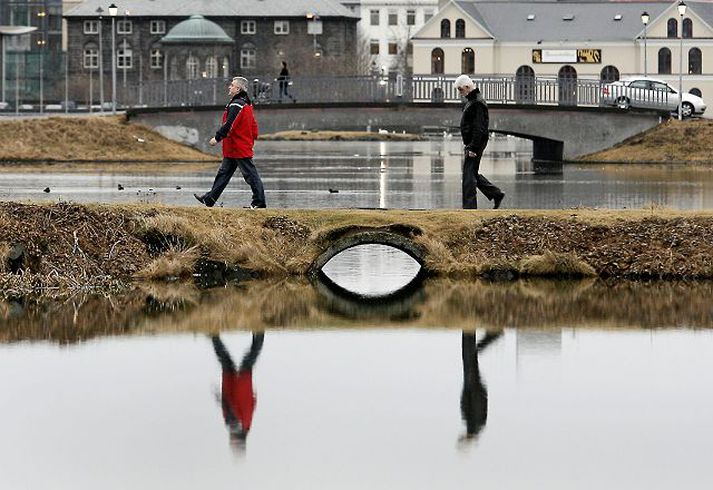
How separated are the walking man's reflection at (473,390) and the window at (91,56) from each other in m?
156

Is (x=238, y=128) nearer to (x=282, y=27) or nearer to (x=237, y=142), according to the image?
(x=237, y=142)

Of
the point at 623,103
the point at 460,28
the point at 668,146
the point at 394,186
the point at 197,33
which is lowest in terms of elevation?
the point at 394,186

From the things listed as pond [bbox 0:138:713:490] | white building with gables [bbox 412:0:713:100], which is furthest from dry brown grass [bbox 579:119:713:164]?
white building with gables [bbox 412:0:713:100]

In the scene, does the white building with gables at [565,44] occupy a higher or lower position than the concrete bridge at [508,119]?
higher

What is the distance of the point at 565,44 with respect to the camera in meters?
152

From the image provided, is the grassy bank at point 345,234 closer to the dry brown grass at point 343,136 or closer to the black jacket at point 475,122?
the black jacket at point 475,122

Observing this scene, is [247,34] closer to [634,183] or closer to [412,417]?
[634,183]

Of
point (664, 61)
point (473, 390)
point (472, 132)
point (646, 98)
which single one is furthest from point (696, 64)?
point (473, 390)

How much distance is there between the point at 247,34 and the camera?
170 metres

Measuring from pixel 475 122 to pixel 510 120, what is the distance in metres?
41.9

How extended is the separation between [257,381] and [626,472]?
4169 millimetres

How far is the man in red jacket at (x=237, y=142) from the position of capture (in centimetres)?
2591

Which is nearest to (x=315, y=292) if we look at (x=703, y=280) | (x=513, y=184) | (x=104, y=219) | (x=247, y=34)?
(x=104, y=219)

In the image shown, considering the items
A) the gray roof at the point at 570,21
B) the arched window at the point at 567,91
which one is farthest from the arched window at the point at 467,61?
the arched window at the point at 567,91
